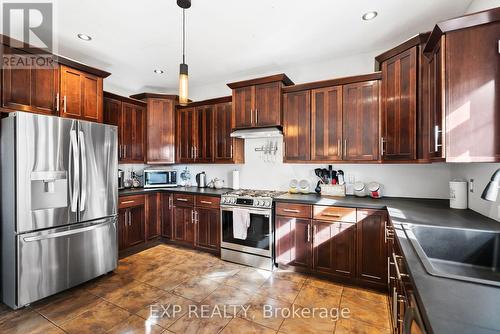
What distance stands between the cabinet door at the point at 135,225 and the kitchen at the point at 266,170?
0.03 metres

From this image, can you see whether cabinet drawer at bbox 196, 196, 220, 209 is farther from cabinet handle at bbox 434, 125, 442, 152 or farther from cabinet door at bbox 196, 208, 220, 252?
cabinet handle at bbox 434, 125, 442, 152

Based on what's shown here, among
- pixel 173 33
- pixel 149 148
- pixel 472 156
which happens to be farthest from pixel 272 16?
pixel 149 148

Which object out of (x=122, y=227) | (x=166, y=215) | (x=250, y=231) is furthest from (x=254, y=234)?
(x=122, y=227)

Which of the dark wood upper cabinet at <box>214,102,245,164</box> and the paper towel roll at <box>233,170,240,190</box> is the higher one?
the dark wood upper cabinet at <box>214,102,245,164</box>

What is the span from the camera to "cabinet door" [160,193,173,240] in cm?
386

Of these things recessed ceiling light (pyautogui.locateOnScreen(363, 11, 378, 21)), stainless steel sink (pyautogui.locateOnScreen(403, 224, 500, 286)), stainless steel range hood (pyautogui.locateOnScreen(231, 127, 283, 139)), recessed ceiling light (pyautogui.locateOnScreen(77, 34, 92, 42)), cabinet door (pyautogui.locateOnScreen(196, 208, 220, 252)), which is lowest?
cabinet door (pyautogui.locateOnScreen(196, 208, 220, 252))

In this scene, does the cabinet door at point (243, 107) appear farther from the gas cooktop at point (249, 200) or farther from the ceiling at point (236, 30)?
the gas cooktop at point (249, 200)

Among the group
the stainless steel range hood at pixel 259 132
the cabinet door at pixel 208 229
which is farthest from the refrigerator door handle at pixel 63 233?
the stainless steel range hood at pixel 259 132

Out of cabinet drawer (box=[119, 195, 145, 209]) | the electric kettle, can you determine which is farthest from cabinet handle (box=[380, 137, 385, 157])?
cabinet drawer (box=[119, 195, 145, 209])

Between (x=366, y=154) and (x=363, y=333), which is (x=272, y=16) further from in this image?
(x=363, y=333)

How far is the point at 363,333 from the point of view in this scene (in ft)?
6.17

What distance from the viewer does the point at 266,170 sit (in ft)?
12.2

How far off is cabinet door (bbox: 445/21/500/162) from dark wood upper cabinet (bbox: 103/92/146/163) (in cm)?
396

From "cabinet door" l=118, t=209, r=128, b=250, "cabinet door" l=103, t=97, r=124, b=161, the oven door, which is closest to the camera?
the oven door
